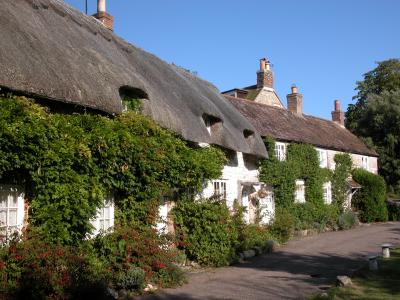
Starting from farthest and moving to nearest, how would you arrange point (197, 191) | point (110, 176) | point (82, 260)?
point (197, 191)
point (110, 176)
point (82, 260)

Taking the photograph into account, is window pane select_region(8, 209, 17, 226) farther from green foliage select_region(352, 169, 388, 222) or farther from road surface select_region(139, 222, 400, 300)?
green foliage select_region(352, 169, 388, 222)

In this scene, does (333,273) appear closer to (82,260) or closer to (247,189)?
(82,260)

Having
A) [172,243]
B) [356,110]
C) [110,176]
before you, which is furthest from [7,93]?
[356,110]

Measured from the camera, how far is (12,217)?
9398mm

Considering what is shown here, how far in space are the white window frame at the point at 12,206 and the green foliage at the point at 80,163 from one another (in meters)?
0.17

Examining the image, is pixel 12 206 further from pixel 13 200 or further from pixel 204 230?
pixel 204 230

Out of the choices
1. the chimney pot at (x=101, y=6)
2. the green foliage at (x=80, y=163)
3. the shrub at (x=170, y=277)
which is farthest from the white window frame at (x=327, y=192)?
the shrub at (x=170, y=277)

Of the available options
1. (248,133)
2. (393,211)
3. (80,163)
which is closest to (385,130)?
(393,211)

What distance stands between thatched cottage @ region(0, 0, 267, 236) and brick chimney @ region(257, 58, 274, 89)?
12425 mm

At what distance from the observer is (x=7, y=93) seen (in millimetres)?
9133

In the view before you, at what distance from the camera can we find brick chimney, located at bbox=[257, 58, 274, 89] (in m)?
32.2

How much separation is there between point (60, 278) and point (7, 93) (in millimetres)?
3527

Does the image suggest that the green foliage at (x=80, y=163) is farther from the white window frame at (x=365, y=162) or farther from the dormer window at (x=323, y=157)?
the white window frame at (x=365, y=162)

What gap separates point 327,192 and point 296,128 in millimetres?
4079
